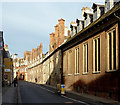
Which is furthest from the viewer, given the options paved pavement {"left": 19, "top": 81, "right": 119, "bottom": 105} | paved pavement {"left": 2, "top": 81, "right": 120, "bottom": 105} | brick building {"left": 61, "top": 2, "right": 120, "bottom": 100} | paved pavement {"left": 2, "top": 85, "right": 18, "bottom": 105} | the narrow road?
brick building {"left": 61, "top": 2, "right": 120, "bottom": 100}

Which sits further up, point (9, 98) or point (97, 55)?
point (97, 55)

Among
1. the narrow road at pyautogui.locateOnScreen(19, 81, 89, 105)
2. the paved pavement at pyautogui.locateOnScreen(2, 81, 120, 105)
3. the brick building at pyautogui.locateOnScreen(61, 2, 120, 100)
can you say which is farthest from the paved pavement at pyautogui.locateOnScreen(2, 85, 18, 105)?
the brick building at pyautogui.locateOnScreen(61, 2, 120, 100)

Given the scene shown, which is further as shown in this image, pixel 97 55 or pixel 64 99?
pixel 97 55

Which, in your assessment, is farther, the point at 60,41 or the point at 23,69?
the point at 23,69

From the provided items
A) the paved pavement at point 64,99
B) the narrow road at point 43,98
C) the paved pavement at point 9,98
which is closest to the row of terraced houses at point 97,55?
the paved pavement at point 64,99

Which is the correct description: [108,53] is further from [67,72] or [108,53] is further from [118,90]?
[67,72]

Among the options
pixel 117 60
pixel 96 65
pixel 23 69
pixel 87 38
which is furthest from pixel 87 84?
pixel 23 69

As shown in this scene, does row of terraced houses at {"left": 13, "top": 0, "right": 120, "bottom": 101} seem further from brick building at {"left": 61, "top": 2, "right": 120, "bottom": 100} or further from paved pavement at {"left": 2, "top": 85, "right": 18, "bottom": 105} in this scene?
paved pavement at {"left": 2, "top": 85, "right": 18, "bottom": 105}

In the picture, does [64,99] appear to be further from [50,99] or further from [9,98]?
[9,98]

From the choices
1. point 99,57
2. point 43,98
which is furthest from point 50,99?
point 99,57

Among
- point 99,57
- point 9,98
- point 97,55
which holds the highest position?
point 97,55

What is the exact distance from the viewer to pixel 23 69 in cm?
11175

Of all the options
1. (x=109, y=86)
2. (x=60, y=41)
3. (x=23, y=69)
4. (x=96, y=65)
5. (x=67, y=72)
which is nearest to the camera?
(x=109, y=86)

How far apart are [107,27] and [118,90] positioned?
5908 millimetres
